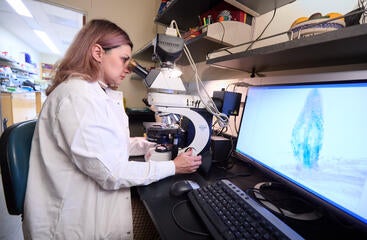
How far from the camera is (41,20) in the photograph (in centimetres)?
371

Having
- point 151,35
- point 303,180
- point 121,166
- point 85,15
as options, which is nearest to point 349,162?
point 303,180

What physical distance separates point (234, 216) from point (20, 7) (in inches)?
190

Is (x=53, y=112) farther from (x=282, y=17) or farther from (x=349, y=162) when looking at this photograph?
(x=282, y=17)

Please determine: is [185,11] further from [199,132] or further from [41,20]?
[41,20]

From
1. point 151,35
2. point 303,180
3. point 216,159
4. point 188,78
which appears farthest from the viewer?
point 151,35

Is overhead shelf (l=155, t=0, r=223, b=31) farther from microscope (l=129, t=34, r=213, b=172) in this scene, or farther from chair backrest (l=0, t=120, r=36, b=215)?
chair backrest (l=0, t=120, r=36, b=215)

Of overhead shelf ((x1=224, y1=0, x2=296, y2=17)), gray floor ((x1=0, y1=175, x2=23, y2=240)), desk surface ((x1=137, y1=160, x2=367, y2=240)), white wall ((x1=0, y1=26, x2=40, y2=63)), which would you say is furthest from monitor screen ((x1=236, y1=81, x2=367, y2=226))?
white wall ((x1=0, y1=26, x2=40, y2=63))

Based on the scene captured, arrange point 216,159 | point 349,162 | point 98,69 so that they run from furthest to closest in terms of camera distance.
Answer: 1. point 216,159
2. point 98,69
3. point 349,162

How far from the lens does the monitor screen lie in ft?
1.32

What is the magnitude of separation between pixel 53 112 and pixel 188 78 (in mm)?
1391

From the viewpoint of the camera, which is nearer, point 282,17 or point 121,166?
point 121,166

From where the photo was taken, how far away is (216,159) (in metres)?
0.89

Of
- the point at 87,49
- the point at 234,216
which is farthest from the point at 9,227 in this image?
the point at 234,216

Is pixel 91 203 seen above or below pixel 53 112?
below
